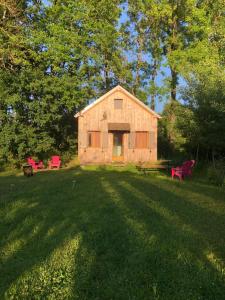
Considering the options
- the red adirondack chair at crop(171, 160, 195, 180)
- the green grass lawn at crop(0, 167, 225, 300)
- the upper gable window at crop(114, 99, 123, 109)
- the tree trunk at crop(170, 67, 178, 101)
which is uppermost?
the tree trunk at crop(170, 67, 178, 101)

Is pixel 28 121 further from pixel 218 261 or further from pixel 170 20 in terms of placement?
pixel 218 261

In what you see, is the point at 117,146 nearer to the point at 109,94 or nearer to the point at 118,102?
the point at 118,102

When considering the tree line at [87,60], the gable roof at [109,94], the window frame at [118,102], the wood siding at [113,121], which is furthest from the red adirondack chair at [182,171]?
the window frame at [118,102]

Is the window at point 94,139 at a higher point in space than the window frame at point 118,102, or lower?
lower

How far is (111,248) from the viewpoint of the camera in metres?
6.52

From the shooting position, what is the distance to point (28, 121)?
28969mm

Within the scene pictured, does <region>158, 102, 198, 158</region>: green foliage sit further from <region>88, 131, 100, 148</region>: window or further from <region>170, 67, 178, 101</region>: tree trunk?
<region>88, 131, 100, 148</region>: window

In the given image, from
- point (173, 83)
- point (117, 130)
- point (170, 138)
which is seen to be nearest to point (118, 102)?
point (117, 130)

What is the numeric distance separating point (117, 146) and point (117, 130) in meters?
1.57

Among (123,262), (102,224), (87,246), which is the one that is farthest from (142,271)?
(102,224)

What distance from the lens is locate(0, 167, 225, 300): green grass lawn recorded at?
16.2ft

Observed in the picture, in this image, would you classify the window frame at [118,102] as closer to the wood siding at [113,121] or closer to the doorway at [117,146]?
the wood siding at [113,121]

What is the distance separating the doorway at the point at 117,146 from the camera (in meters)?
29.4

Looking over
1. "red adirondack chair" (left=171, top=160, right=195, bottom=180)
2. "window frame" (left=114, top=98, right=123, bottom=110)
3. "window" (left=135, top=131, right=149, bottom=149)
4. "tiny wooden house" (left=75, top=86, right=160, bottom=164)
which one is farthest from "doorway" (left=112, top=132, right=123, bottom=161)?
"red adirondack chair" (left=171, top=160, right=195, bottom=180)
